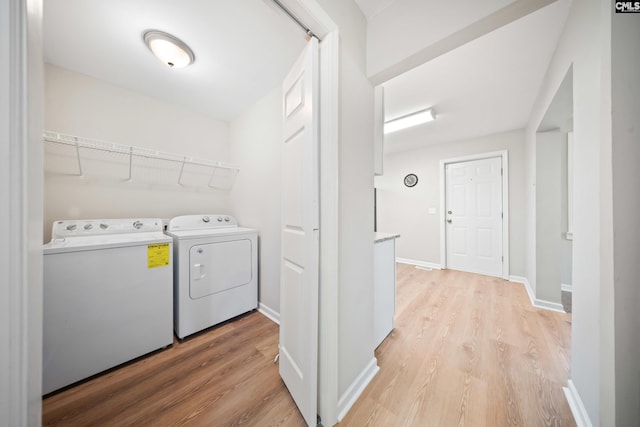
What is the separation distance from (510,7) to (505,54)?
1111mm

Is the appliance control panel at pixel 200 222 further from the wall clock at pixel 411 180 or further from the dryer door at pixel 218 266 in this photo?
the wall clock at pixel 411 180

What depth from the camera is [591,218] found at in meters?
0.96

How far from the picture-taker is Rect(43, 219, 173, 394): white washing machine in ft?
3.92

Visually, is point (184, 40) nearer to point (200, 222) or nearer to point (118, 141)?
point (118, 141)

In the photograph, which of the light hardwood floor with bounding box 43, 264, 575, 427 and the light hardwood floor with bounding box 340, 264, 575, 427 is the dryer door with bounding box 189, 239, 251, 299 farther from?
the light hardwood floor with bounding box 340, 264, 575, 427

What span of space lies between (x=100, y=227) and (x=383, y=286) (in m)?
2.37

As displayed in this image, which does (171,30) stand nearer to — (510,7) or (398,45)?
(398,45)

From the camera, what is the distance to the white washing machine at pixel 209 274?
1.69 meters

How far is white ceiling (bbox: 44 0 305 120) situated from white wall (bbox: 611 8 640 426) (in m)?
1.23

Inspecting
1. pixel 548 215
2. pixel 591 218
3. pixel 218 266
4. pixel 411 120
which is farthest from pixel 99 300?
pixel 548 215

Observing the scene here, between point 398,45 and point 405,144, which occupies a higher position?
point 405,144

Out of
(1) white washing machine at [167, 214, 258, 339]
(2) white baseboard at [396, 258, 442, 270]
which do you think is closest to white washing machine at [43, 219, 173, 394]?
(1) white washing machine at [167, 214, 258, 339]

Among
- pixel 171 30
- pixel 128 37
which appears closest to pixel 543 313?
pixel 171 30

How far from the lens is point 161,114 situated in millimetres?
2193
